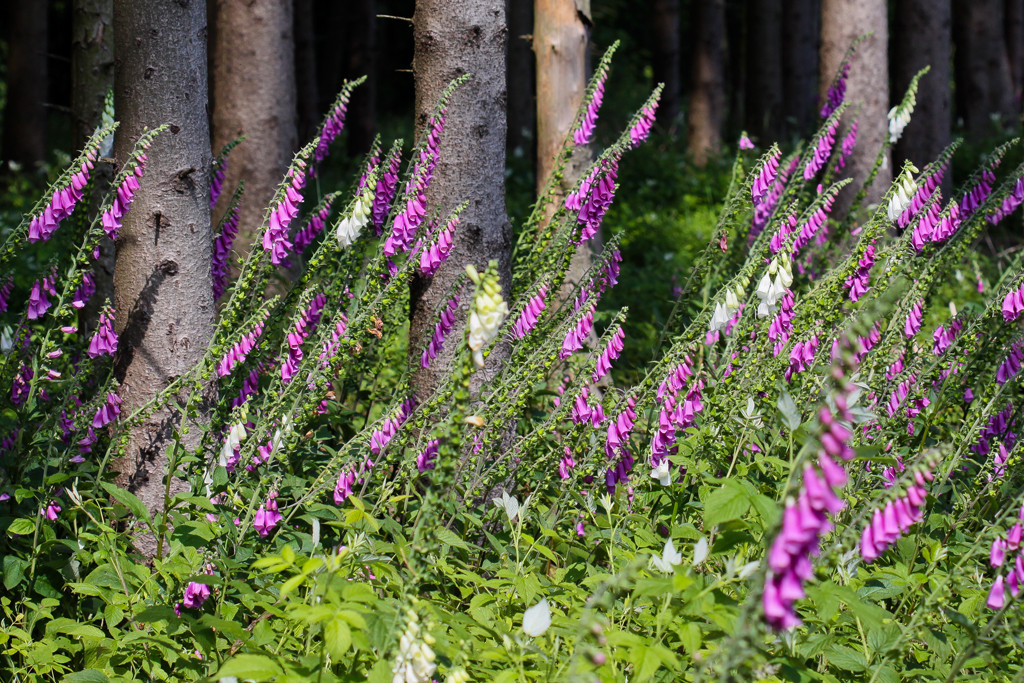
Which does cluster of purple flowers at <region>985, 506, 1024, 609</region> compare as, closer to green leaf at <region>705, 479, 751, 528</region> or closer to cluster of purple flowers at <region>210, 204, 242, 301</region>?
green leaf at <region>705, 479, 751, 528</region>

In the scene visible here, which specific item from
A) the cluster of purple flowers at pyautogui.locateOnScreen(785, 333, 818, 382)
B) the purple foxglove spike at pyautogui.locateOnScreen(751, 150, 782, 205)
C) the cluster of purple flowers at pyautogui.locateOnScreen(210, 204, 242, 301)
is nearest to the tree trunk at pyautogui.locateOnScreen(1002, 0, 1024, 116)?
the purple foxglove spike at pyautogui.locateOnScreen(751, 150, 782, 205)

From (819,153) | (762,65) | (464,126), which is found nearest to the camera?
(464,126)

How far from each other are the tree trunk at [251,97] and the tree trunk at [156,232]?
347cm

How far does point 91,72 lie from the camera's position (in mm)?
4406

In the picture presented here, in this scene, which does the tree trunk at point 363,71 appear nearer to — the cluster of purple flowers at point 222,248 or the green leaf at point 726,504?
the cluster of purple flowers at point 222,248

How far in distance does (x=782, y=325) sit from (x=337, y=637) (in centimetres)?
234

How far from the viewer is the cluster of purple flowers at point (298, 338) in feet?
10.2

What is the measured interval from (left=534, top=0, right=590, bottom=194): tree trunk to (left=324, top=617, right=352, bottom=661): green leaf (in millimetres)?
3648

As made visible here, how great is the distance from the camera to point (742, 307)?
3.51 m

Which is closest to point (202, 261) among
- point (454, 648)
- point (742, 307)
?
point (454, 648)

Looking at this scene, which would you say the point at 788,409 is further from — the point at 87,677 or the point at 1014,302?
the point at 87,677

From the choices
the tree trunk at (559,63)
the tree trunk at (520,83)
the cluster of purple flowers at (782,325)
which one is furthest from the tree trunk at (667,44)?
the cluster of purple flowers at (782,325)

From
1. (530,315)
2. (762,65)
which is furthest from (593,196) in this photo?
(762,65)

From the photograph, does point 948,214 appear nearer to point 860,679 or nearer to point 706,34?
point 860,679
